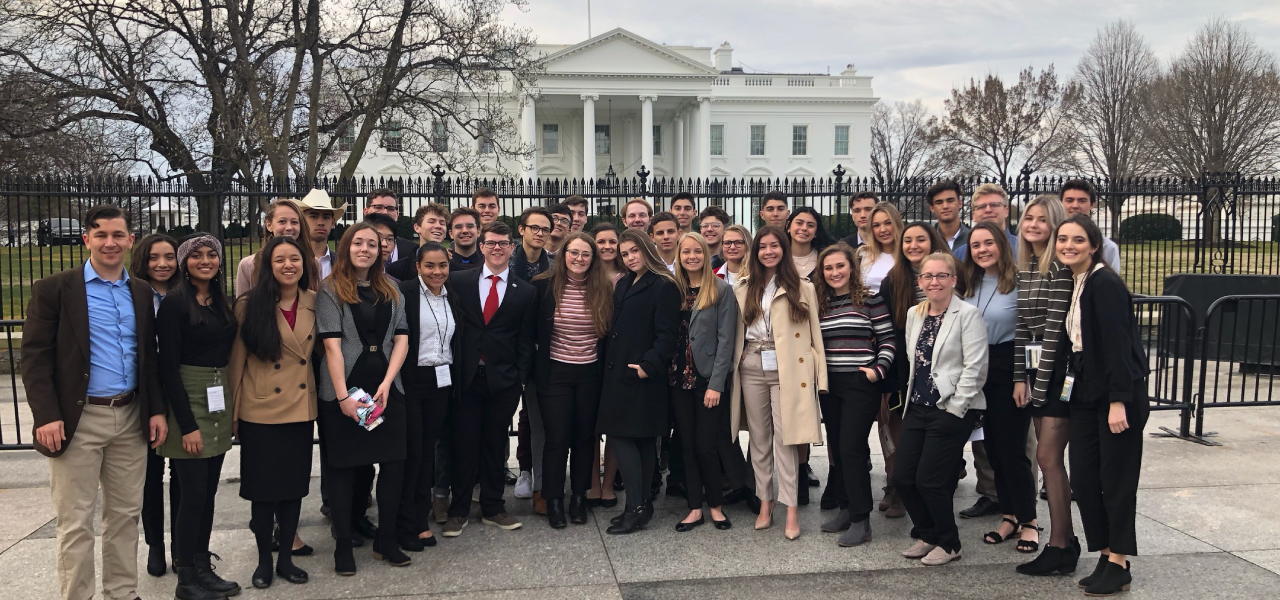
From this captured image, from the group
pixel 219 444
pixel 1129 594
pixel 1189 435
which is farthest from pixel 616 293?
pixel 1189 435

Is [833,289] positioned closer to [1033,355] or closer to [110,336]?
[1033,355]

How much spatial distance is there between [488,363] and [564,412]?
0.58 metres

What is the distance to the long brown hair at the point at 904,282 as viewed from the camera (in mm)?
5133

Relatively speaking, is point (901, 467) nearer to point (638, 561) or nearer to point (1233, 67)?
point (638, 561)

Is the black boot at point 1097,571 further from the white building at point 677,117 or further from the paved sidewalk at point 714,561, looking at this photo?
the white building at point 677,117

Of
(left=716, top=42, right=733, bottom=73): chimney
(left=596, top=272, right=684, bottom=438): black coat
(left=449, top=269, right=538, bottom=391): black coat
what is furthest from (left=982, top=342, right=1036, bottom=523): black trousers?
(left=716, top=42, right=733, bottom=73): chimney

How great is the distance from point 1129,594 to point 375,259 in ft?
14.2

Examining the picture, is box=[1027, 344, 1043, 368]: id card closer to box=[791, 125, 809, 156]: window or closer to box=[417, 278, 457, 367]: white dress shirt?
box=[417, 278, 457, 367]: white dress shirt

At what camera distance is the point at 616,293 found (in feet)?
17.4

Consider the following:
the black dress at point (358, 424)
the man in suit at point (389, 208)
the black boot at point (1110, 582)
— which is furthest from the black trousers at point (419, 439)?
the black boot at point (1110, 582)

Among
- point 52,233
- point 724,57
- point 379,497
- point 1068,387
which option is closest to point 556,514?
point 379,497

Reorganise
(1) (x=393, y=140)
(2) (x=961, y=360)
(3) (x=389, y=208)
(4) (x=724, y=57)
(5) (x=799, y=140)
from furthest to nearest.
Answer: (4) (x=724, y=57), (5) (x=799, y=140), (1) (x=393, y=140), (3) (x=389, y=208), (2) (x=961, y=360)

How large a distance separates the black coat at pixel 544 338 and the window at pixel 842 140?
57904mm

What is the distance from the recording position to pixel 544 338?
5309 millimetres
